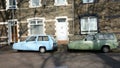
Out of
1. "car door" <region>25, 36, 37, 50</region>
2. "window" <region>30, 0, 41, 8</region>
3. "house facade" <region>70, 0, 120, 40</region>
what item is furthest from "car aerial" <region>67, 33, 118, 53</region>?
"window" <region>30, 0, 41, 8</region>

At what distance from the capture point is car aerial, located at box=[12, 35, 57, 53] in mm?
22484

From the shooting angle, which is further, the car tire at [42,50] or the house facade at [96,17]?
the house facade at [96,17]

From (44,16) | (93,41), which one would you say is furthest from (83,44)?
(44,16)

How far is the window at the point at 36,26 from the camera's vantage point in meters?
29.8

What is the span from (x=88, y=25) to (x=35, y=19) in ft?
19.7

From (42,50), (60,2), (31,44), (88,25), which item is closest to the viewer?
(42,50)

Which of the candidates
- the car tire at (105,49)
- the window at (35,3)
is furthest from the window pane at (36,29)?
the car tire at (105,49)

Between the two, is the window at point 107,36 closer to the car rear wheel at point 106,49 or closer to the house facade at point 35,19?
the car rear wheel at point 106,49

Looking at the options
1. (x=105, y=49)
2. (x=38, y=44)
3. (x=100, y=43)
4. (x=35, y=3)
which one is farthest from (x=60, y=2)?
(x=105, y=49)

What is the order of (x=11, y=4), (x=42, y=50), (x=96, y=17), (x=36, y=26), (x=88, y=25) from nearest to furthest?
(x=42, y=50) → (x=96, y=17) → (x=88, y=25) → (x=36, y=26) → (x=11, y=4)

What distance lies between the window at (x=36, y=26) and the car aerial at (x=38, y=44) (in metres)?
6.83

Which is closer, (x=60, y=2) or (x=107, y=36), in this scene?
(x=107, y=36)

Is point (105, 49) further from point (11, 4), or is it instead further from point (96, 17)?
point (11, 4)

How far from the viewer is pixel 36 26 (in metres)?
30.0
